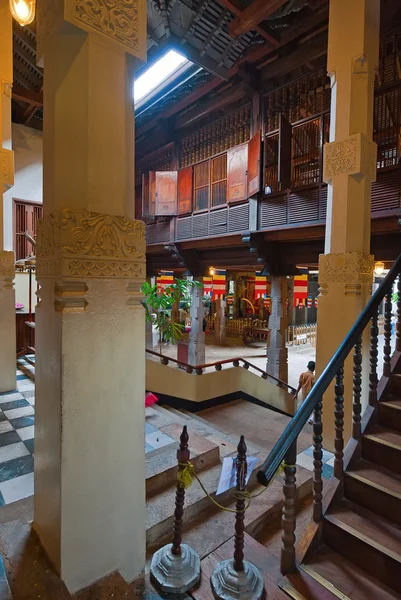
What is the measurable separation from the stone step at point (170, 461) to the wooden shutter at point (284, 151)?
14.9 feet

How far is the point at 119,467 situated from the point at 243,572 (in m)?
0.77

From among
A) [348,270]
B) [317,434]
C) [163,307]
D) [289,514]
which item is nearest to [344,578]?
[289,514]

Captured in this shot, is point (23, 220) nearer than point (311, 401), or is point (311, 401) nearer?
point (311, 401)

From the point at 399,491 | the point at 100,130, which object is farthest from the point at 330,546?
the point at 100,130

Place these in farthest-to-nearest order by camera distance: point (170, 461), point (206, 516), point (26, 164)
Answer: point (26, 164) < point (170, 461) < point (206, 516)

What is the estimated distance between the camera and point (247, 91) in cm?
654

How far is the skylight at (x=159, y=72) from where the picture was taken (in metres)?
5.74

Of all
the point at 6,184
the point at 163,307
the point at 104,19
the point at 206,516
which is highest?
the point at 104,19

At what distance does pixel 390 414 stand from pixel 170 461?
5.06 feet

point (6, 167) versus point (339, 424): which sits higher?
point (6, 167)

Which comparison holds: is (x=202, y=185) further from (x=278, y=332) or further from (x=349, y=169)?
(x=349, y=169)

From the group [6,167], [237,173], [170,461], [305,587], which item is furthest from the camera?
[237,173]

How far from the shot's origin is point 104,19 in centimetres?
137

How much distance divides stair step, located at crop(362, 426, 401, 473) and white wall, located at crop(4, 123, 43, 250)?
7.48 meters
